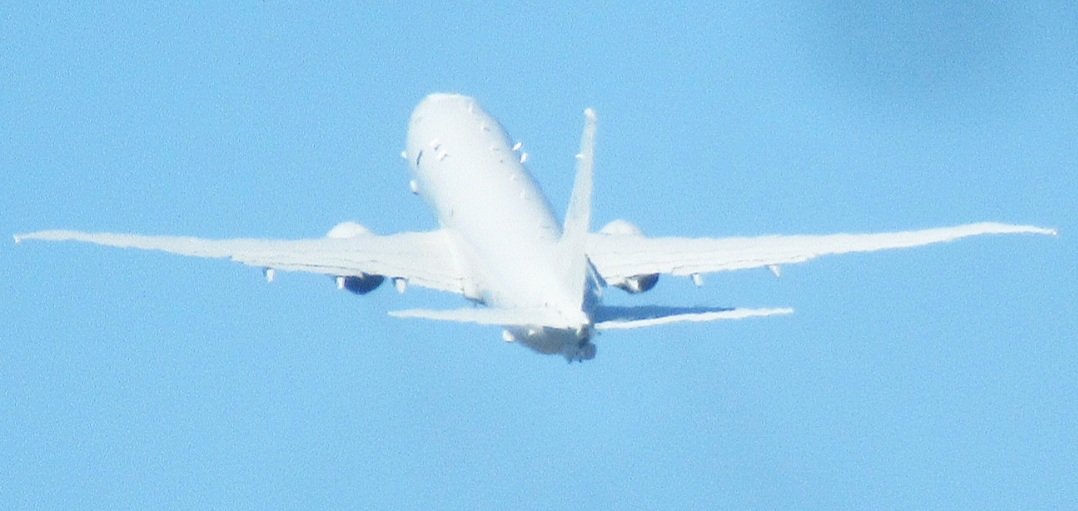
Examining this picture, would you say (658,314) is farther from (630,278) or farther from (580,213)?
(630,278)

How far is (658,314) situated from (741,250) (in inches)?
355

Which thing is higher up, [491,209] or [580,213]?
[491,209]

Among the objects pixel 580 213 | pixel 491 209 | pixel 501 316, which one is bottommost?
pixel 501 316

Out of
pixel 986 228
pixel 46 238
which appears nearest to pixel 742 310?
pixel 986 228

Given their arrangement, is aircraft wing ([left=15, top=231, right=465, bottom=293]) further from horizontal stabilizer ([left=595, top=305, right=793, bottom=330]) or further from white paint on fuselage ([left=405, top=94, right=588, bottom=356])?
horizontal stabilizer ([left=595, top=305, right=793, bottom=330])

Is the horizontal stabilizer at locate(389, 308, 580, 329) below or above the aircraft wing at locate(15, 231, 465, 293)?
below

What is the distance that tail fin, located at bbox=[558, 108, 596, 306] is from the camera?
72.0 meters

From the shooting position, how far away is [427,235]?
281 ft

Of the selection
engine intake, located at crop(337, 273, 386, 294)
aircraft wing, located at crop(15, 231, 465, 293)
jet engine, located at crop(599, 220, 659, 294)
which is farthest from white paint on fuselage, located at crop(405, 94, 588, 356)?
engine intake, located at crop(337, 273, 386, 294)

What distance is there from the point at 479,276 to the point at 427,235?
20.8 feet

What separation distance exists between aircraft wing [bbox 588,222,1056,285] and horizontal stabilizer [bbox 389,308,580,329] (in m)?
6.23

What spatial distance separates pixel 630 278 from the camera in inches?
3115

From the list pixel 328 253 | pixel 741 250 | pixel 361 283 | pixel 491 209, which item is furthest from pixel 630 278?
pixel 328 253

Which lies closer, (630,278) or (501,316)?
(501,316)
